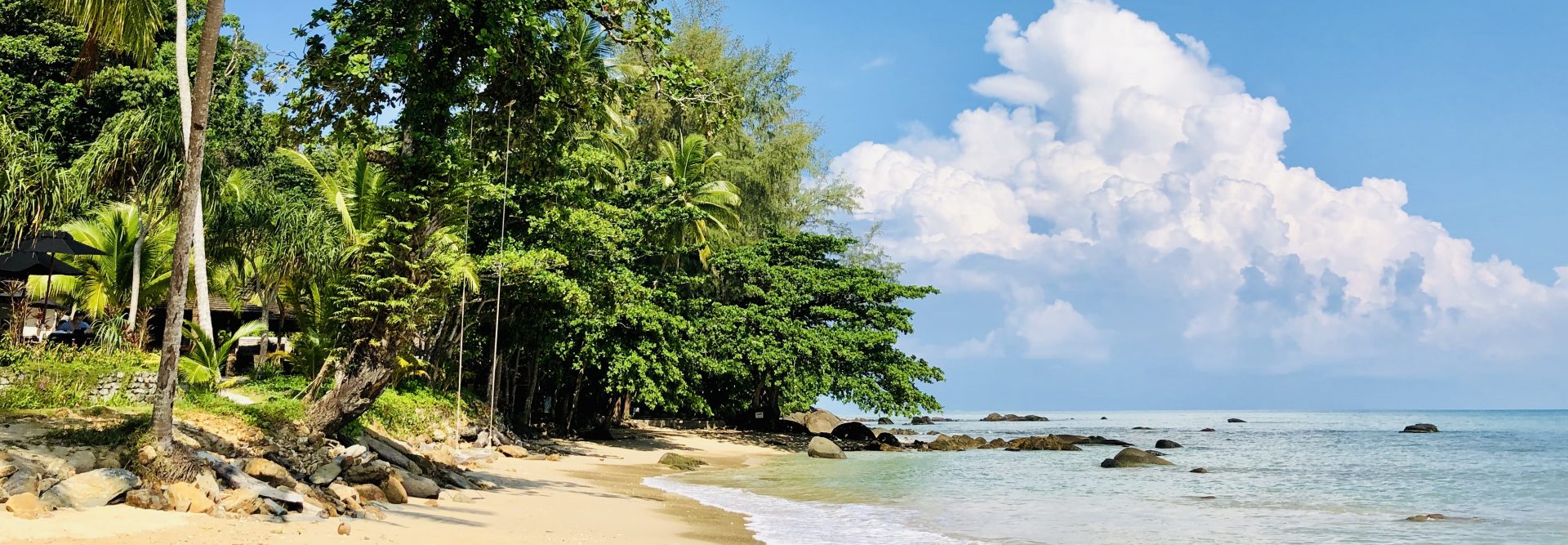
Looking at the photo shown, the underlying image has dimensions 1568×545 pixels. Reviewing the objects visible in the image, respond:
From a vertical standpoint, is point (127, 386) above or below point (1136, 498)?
above

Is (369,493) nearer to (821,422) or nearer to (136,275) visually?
(136,275)

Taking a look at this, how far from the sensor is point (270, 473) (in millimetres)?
10070

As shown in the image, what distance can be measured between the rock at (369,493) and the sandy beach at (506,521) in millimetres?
317

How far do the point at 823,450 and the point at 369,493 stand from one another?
714 inches

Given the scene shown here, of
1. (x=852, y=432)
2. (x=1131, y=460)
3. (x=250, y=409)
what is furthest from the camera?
(x=852, y=432)

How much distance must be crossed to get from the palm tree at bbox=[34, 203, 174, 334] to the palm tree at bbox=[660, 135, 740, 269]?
11.5 meters

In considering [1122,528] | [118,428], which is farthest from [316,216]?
[1122,528]

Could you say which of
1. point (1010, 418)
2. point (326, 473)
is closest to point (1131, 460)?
point (326, 473)

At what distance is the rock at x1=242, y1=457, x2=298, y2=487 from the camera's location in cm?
1005

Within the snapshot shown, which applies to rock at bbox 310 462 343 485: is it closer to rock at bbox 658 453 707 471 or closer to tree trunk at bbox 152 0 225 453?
tree trunk at bbox 152 0 225 453

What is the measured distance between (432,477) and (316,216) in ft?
35.6

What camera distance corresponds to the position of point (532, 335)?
77.7 ft

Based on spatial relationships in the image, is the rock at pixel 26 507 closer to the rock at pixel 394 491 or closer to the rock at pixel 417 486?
the rock at pixel 394 491

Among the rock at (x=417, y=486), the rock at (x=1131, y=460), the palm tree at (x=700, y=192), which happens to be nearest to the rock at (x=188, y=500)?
the rock at (x=417, y=486)
